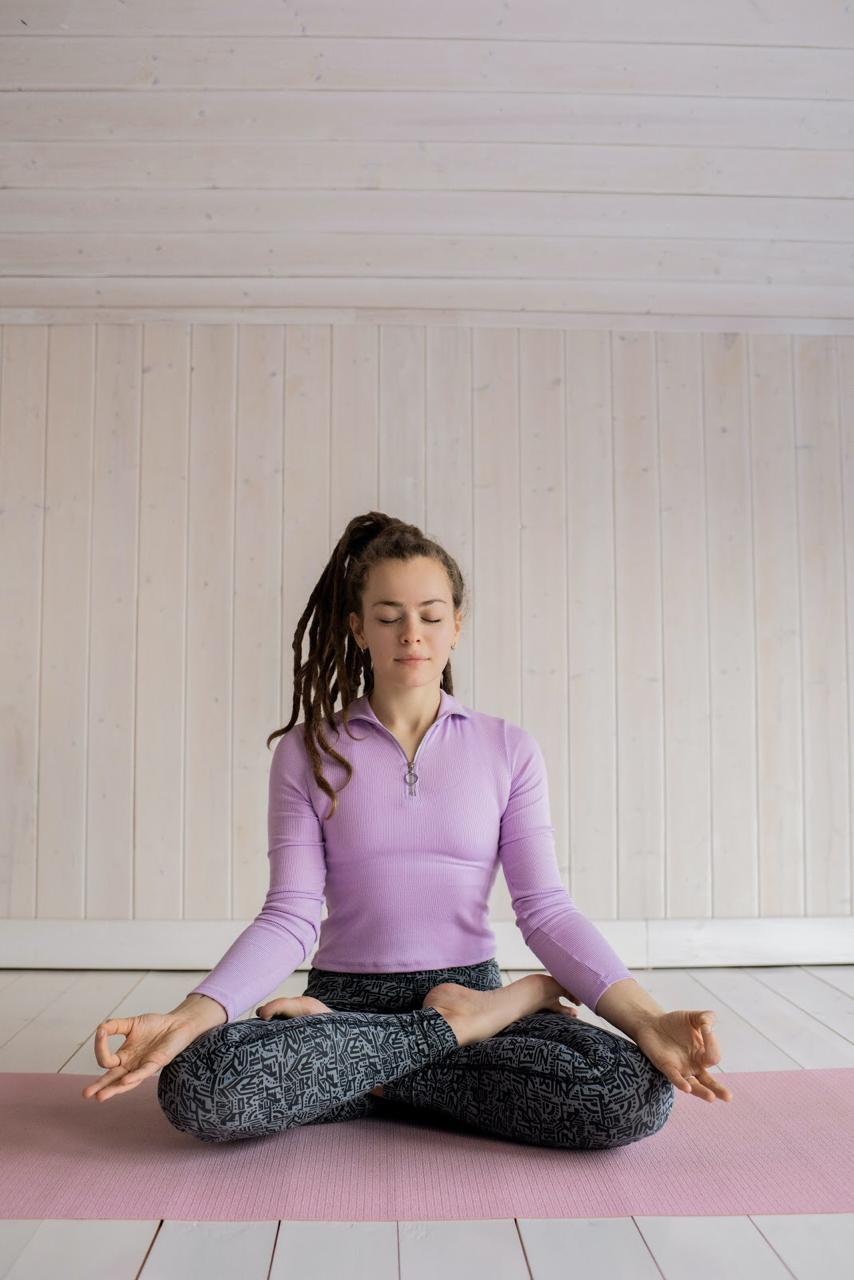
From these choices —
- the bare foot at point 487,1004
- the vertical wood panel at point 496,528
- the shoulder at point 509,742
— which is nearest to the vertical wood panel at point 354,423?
the vertical wood panel at point 496,528

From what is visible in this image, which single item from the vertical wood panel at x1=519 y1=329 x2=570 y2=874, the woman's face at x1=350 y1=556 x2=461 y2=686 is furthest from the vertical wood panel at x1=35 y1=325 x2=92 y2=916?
the woman's face at x1=350 y1=556 x2=461 y2=686

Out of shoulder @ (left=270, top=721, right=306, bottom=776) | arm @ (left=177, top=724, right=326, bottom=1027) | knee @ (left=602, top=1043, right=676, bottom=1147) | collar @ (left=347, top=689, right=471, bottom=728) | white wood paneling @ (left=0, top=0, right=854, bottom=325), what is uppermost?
white wood paneling @ (left=0, top=0, right=854, bottom=325)

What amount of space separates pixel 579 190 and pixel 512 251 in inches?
13.3

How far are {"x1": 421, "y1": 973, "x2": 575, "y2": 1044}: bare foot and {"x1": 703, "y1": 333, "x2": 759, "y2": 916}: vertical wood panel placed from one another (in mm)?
1663

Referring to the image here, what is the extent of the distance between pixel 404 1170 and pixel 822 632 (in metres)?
2.45

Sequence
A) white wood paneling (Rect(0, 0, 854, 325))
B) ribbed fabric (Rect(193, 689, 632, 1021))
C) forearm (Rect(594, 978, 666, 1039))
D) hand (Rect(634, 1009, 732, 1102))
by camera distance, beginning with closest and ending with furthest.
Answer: hand (Rect(634, 1009, 732, 1102)) < forearm (Rect(594, 978, 666, 1039)) < ribbed fabric (Rect(193, 689, 632, 1021)) < white wood paneling (Rect(0, 0, 854, 325))

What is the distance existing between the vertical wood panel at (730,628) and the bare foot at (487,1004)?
5.45ft

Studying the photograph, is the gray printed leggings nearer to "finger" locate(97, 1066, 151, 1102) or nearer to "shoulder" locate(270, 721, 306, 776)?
"finger" locate(97, 1066, 151, 1102)

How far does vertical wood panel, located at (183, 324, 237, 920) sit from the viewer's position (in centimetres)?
326

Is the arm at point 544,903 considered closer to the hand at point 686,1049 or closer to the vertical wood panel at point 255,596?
the hand at point 686,1049

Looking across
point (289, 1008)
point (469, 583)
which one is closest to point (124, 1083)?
point (289, 1008)

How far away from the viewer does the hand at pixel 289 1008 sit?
1.64 meters

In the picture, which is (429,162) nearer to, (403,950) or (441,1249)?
(403,950)

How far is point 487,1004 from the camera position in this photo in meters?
1.72
